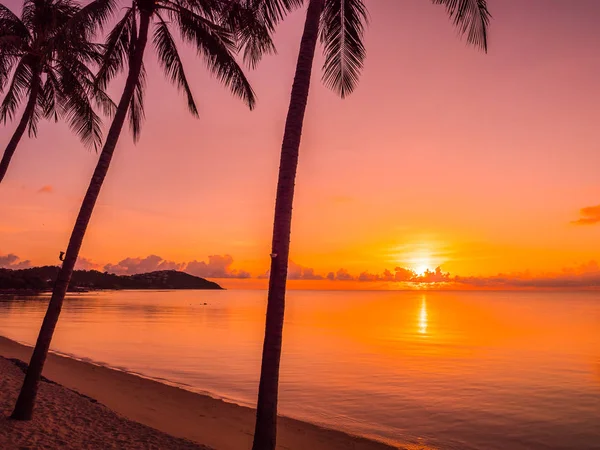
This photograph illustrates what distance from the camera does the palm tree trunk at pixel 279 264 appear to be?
6.84 meters

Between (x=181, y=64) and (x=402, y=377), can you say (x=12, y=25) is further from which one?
(x=402, y=377)

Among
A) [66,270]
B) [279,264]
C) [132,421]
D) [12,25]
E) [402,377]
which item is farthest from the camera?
[402,377]

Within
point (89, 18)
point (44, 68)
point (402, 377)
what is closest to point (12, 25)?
point (44, 68)

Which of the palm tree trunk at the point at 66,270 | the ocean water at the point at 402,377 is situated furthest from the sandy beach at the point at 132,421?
the ocean water at the point at 402,377

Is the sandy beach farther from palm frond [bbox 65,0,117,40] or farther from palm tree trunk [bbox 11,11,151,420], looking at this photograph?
palm frond [bbox 65,0,117,40]

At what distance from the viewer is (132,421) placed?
33.9 feet

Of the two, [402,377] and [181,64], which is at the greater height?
[181,64]

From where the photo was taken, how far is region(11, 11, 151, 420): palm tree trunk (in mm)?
8812

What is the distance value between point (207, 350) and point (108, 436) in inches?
942

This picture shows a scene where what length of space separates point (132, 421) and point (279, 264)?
20.1ft

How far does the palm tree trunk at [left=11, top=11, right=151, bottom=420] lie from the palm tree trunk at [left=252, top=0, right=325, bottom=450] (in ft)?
13.7

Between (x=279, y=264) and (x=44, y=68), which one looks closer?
(x=279, y=264)

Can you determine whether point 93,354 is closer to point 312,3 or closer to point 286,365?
point 286,365

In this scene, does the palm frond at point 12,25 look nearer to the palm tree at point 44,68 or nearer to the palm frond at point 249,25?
the palm tree at point 44,68
